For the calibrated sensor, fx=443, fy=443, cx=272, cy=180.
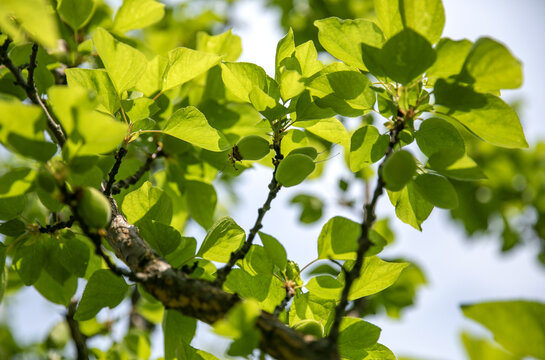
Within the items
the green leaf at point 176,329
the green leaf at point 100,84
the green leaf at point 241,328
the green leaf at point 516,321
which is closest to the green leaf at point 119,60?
the green leaf at point 100,84

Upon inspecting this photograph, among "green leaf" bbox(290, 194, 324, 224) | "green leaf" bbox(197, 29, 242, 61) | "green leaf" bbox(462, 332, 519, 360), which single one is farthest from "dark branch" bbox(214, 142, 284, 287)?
"green leaf" bbox(290, 194, 324, 224)

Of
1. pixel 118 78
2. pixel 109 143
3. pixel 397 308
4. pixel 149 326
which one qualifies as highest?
pixel 118 78

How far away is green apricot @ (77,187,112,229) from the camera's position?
2.67 feet

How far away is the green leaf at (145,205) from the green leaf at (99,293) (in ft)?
0.49

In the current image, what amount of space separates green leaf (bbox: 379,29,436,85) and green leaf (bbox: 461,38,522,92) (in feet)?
0.26

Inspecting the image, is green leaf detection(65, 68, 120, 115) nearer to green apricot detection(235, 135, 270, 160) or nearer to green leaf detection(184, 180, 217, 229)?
green apricot detection(235, 135, 270, 160)

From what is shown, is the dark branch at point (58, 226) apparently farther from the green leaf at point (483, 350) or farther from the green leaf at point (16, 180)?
the green leaf at point (483, 350)

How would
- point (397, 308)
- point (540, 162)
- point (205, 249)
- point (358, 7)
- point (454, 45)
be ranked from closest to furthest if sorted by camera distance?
1. point (454, 45)
2. point (205, 249)
3. point (397, 308)
4. point (358, 7)
5. point (540, 162)

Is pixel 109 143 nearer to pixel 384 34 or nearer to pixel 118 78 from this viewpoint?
pixel 118 78

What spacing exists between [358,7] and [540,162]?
2251mm

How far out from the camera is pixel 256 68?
1.10 metres

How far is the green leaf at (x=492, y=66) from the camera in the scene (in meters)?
0.84

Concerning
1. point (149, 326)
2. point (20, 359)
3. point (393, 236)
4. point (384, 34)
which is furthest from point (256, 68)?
point (20, 359)

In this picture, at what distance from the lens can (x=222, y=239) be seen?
1084 millimetres
